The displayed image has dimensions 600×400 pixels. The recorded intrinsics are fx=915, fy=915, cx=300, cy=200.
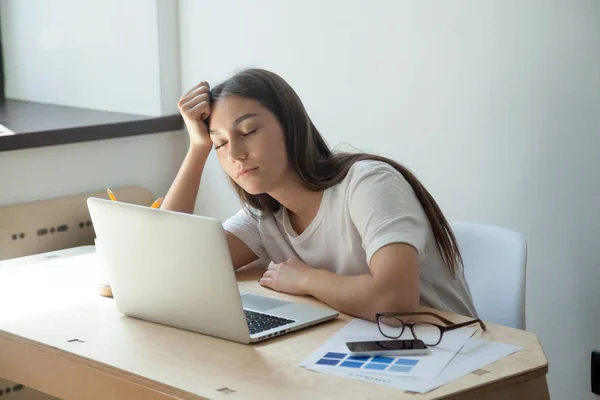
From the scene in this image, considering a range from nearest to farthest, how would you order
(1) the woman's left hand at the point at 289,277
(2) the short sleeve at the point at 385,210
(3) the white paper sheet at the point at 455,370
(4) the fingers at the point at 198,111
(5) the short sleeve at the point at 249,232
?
1. (3) the white paper sheet at the point at 455,370
2. (2) the short sleeve at the point at 385,210
3. (1) the woman's left hand at the point at 289,277
4. (4) the fingers at the point at 198,111
5. (5) the short sleeve at the point at 249,232

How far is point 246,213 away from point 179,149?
93cm

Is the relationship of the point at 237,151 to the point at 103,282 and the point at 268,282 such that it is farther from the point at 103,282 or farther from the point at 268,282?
the point at 103,282

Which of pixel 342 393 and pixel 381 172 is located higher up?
pixel 381 172

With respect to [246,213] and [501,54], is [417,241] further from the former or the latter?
[501,54]

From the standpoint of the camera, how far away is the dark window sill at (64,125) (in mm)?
2395

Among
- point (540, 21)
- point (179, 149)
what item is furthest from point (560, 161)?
point (179, 149)

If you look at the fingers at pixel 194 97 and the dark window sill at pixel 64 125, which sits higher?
the fingers at pixel 194 97

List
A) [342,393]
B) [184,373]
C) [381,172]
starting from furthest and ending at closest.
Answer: [381,172]
[184,373]
[342,393]

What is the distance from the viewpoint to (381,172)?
169 cm

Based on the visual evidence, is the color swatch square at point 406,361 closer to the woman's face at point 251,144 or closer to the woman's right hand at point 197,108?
the woman's face at point 251,144

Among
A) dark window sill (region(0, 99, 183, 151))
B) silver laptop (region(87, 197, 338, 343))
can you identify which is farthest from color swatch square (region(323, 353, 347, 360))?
dark window sill (region(0, 99, 183, 151))

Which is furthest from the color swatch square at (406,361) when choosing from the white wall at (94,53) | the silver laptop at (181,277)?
the white wall at (94,53)

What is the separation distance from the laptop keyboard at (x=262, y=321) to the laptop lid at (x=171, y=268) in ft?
0.18

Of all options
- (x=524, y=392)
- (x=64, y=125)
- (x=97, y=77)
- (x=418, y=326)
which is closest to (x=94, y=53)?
(x=97, y=77)
